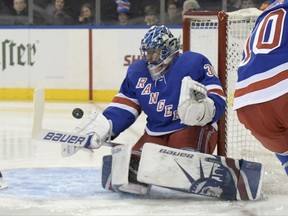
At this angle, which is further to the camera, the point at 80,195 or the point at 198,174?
the point at 80,195

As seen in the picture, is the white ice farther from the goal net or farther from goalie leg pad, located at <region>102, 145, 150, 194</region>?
the goal net

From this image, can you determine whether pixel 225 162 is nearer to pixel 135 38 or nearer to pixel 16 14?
pixel 135 38

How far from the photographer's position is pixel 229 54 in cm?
409

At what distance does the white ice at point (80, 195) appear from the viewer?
3088mm

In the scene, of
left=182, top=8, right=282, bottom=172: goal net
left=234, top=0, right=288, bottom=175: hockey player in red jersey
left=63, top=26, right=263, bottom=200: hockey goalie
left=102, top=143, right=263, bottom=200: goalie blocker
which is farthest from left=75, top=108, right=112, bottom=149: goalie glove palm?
left=234, top=0, right=288, bottom=175: hockey player in red jersey

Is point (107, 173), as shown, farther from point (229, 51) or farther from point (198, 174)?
point (229, 51)

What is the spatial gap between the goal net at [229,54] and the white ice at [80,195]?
194 millimetres

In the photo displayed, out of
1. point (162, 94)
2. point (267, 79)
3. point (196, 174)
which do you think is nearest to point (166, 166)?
point (196, 174)

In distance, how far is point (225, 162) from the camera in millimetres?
3297

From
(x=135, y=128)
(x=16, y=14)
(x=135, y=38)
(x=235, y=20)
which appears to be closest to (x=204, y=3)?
(x=135, y=38)

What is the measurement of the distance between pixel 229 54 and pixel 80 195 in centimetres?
117

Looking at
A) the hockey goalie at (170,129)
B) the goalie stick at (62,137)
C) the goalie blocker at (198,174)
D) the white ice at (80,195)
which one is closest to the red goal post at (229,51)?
the white ice at (80,195)

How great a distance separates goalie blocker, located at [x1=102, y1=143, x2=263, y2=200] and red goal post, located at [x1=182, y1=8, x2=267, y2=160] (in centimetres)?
49

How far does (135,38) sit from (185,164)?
553 cm
